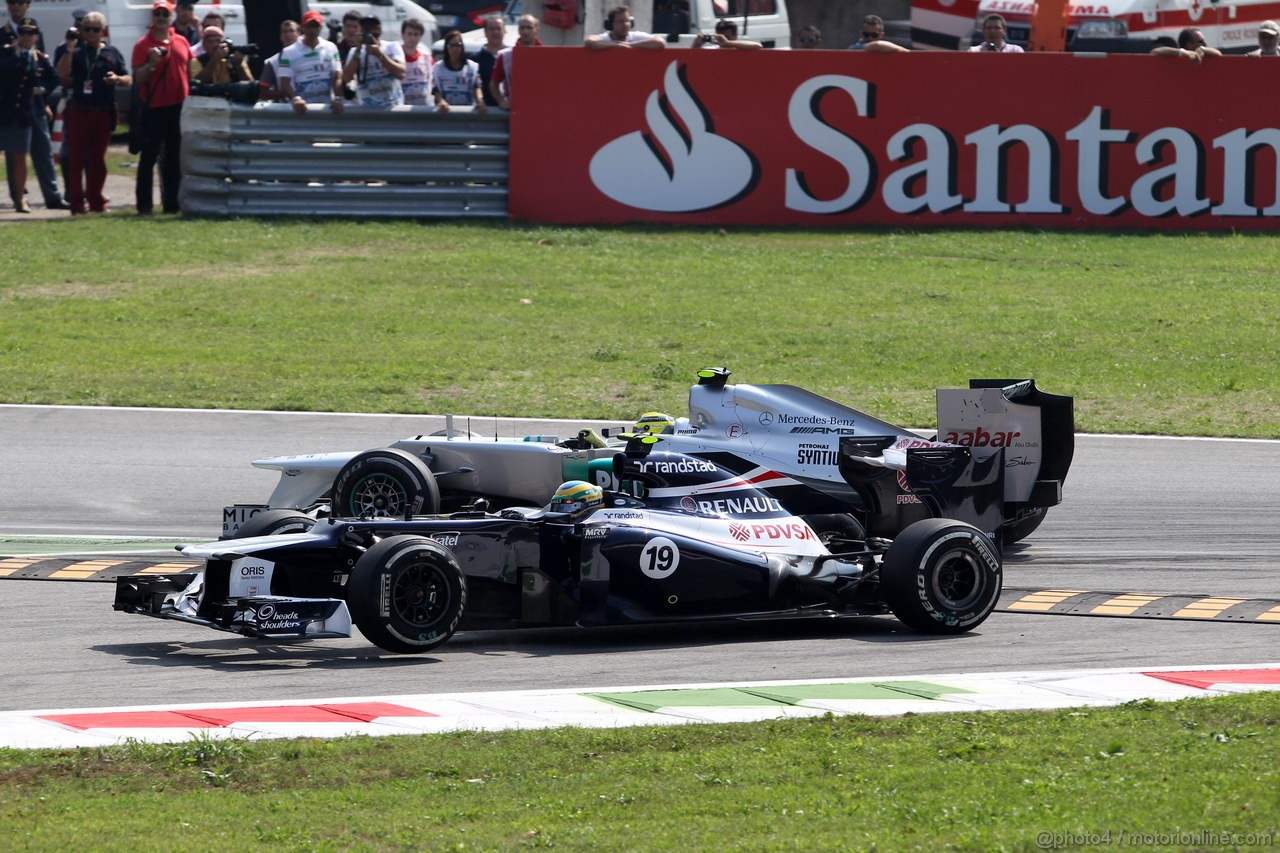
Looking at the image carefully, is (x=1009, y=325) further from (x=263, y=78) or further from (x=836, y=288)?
(x=263, y=78)

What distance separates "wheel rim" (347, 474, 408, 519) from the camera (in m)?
10.7

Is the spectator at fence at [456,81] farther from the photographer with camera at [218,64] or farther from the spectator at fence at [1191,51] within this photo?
the spectator at fence at [1191,51]

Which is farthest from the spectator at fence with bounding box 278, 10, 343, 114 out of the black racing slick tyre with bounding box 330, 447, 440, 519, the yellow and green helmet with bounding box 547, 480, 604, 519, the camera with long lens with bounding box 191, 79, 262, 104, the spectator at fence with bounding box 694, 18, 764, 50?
the yellow and green helmet with bounding box 547, 480, 604, 519

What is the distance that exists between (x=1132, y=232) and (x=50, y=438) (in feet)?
41.8

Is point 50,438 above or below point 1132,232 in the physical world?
below

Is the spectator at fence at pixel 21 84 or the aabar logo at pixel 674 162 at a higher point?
the spectator at fence at pixel 21 84

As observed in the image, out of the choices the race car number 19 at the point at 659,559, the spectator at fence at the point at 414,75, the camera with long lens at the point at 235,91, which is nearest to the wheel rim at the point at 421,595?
the race car number 19 at the point at 659,559

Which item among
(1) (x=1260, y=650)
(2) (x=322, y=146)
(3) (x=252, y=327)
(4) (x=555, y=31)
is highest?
(4) (x=555, y=31)

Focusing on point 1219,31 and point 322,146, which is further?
point 1219,31

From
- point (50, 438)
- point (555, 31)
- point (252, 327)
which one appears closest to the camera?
point (50, 438)

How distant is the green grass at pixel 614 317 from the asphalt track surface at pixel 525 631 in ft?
3.76

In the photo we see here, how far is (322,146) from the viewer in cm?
2111

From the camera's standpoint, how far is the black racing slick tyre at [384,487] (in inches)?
418

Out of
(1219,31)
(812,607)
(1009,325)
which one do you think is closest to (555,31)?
(1009,325)
